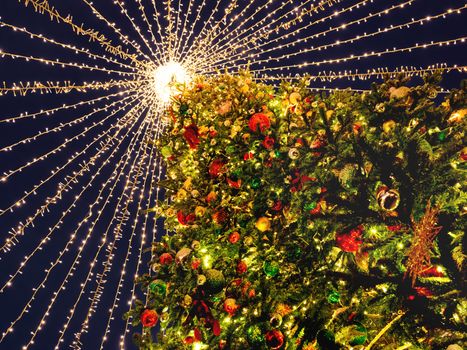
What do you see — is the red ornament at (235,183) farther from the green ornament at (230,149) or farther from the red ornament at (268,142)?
the red ornament at (268,142)

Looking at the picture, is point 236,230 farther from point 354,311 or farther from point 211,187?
point 354,311

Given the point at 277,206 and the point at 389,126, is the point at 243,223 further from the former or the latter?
the point at 389,126

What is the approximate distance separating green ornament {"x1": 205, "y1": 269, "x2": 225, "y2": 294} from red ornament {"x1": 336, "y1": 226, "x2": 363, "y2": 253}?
1.28 metres

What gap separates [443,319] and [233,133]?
9.61ft

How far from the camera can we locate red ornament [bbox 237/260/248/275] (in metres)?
3.37

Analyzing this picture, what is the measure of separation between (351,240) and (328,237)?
23 cm

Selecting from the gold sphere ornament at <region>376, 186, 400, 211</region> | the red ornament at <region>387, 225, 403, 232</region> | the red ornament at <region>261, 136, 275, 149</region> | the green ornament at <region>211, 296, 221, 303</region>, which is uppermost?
the red ornament at <region>261, 136, 275, 149</region>

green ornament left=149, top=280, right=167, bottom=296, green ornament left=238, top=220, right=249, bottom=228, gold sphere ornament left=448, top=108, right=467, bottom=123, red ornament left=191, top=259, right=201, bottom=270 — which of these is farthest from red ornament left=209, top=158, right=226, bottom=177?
gold sphere ornament left=448, top=108, right=467, bottom=123

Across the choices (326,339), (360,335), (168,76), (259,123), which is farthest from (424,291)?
(168,76)

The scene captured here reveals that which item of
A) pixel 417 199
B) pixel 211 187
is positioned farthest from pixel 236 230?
pixel 417 199

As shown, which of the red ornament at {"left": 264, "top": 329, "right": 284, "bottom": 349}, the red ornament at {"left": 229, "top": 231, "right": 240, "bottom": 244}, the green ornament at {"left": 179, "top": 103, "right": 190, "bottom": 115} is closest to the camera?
the red ornament at {"left": 264, "top": 329, "right": 284, "bottom": 349}

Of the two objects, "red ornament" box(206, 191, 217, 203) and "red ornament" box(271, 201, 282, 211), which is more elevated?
"red ornament" box(206, 191, 217, 203)

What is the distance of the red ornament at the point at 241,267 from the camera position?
3.37m

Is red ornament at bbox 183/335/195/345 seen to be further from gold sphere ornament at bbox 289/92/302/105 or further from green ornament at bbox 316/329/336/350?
gold sphere ornament at bbox 289/92/302/105
